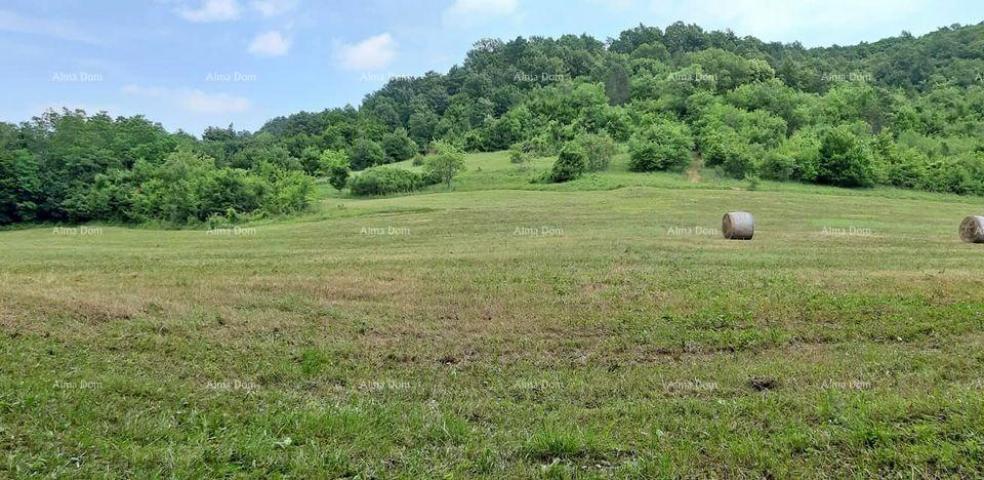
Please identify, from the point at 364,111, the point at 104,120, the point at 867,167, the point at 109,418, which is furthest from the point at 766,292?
the point at 364,111

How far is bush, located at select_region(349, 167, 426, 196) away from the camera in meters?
62.3

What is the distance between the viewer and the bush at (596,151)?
6231 cm

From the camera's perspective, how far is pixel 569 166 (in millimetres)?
58375

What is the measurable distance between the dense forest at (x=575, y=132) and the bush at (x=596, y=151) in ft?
→ 0.73

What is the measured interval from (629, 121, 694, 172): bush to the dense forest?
0.18 m

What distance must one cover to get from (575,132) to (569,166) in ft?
97.2

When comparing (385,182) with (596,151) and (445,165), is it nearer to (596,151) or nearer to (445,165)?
(445,165)

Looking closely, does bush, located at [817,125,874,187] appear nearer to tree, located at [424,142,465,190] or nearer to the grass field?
tree, located at [424,142,465,190]

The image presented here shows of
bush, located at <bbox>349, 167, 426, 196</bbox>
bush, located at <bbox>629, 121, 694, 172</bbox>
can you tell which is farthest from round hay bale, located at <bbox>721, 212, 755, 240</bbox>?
bush, located at <bbox>349, 167, 426, 196</bbox>

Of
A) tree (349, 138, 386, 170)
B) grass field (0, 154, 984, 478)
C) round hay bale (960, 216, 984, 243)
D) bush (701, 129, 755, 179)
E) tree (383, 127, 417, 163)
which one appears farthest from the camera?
tree (383, 127, 417, 163)

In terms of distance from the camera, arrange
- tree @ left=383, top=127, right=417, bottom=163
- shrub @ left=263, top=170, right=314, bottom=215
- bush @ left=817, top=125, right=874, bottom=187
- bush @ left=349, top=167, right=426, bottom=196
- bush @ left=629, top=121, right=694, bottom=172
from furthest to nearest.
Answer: tree @ left=383, top=127, right=417, bottom=163 < bush @ left=629, top=121, right=694, bottom=172 < bush @ left=349, top=167, right=426, bottom=196 < bush @ left=817, top=125, right=874, bottom=187 < shrub @ left=263, top=170, right=314, bottom=215

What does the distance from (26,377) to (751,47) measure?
173399 millimetres

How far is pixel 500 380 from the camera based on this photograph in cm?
754

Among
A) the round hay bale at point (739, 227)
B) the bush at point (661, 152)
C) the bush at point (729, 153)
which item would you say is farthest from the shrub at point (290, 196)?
the bush at point (729, 153)
